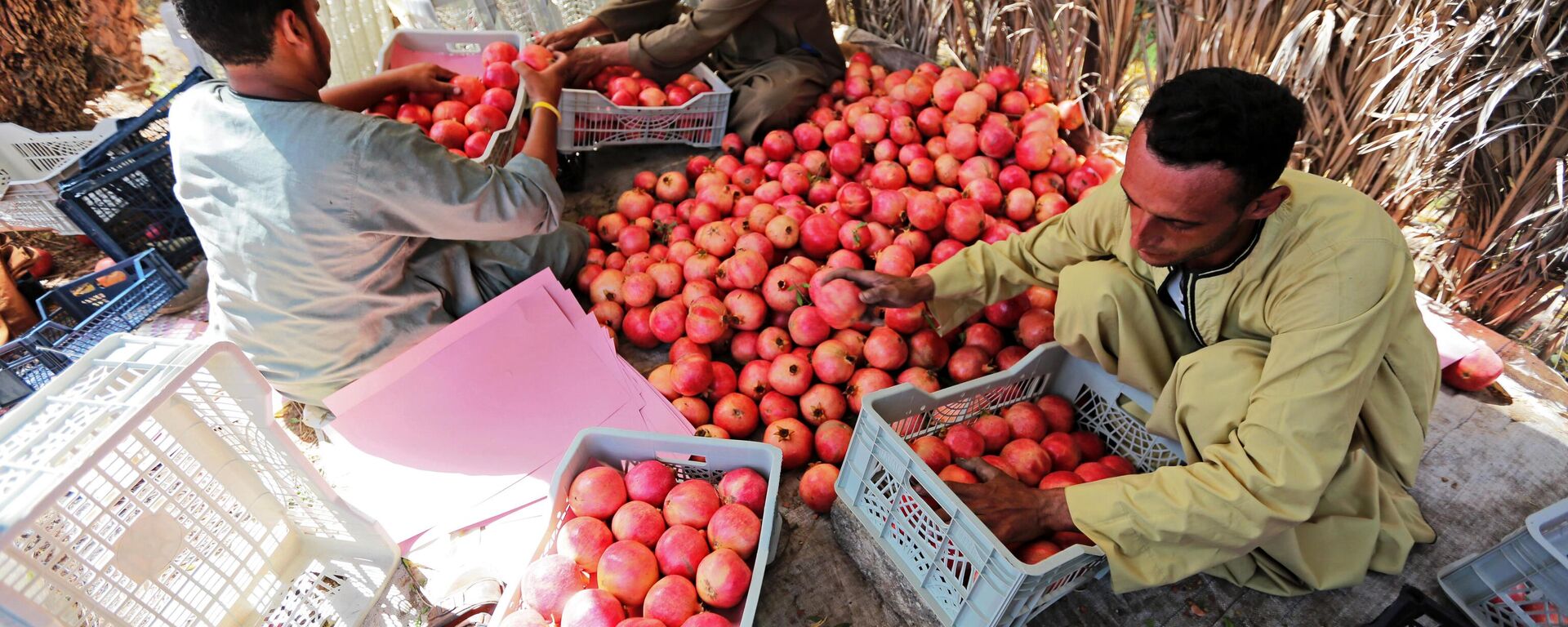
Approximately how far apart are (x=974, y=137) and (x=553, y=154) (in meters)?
1.88

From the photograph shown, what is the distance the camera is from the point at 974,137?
3.30 metres

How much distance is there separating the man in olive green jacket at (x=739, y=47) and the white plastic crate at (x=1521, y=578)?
10.5 feet

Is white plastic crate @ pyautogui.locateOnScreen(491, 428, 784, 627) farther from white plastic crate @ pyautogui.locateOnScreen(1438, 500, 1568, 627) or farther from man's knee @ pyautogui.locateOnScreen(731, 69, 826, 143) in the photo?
man's knee @ pyautogui.locateOnScreen(731, 69, 826, 143)

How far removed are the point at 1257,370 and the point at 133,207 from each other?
4.48 m

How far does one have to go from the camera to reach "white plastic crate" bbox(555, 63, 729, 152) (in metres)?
3.46

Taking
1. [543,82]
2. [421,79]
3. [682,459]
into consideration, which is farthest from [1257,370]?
[421,79]

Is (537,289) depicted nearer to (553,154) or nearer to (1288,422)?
(553,154)

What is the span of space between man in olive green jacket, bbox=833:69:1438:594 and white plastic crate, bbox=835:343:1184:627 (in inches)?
4.1

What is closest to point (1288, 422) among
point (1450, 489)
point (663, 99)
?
point (1450, 489)

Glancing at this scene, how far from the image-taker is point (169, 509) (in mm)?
1512

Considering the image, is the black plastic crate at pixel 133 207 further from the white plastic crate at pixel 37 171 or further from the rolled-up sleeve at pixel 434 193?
the rolled-up sleeve at pixel 434 193

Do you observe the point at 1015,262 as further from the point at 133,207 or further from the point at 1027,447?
the point at 133,207

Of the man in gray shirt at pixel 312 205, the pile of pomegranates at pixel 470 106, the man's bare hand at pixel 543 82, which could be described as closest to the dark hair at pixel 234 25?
the man in gray shirt at pixel 312 205

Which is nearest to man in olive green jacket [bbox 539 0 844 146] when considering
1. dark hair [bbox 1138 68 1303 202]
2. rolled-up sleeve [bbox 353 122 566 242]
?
A: rolled-up sleeve [bbox 353 122 566 242]
